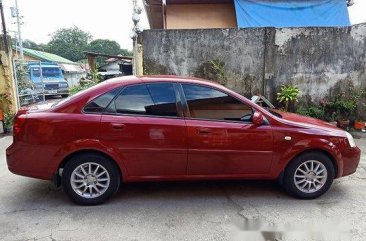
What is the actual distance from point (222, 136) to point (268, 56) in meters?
4.96

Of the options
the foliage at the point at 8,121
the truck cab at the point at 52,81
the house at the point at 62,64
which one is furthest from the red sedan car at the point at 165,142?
the house at the point at 62,64

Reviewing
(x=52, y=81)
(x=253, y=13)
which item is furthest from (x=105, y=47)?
(x=253, y=13)

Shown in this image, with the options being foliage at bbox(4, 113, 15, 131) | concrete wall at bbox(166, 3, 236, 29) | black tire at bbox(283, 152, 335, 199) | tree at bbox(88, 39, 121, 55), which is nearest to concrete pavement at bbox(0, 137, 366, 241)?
black tire at bbox(283, 152, 335, 199)

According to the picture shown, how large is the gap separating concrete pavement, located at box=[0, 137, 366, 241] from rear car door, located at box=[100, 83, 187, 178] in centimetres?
47

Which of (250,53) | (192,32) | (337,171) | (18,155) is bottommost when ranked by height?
(337,171)

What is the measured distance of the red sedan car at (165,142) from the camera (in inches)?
149

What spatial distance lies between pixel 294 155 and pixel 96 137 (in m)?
2.41

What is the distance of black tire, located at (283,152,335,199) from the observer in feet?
13.5

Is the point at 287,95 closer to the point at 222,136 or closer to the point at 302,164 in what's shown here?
the point at 302,164

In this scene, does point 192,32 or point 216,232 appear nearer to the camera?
point 216,232

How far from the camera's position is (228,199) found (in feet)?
13.7

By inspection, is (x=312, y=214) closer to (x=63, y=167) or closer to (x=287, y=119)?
(x=287, y=119)

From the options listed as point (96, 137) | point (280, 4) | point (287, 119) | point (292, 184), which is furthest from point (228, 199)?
point (280, 4)

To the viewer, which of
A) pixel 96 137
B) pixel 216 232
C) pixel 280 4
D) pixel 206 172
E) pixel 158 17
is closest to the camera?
pixel 216 232
